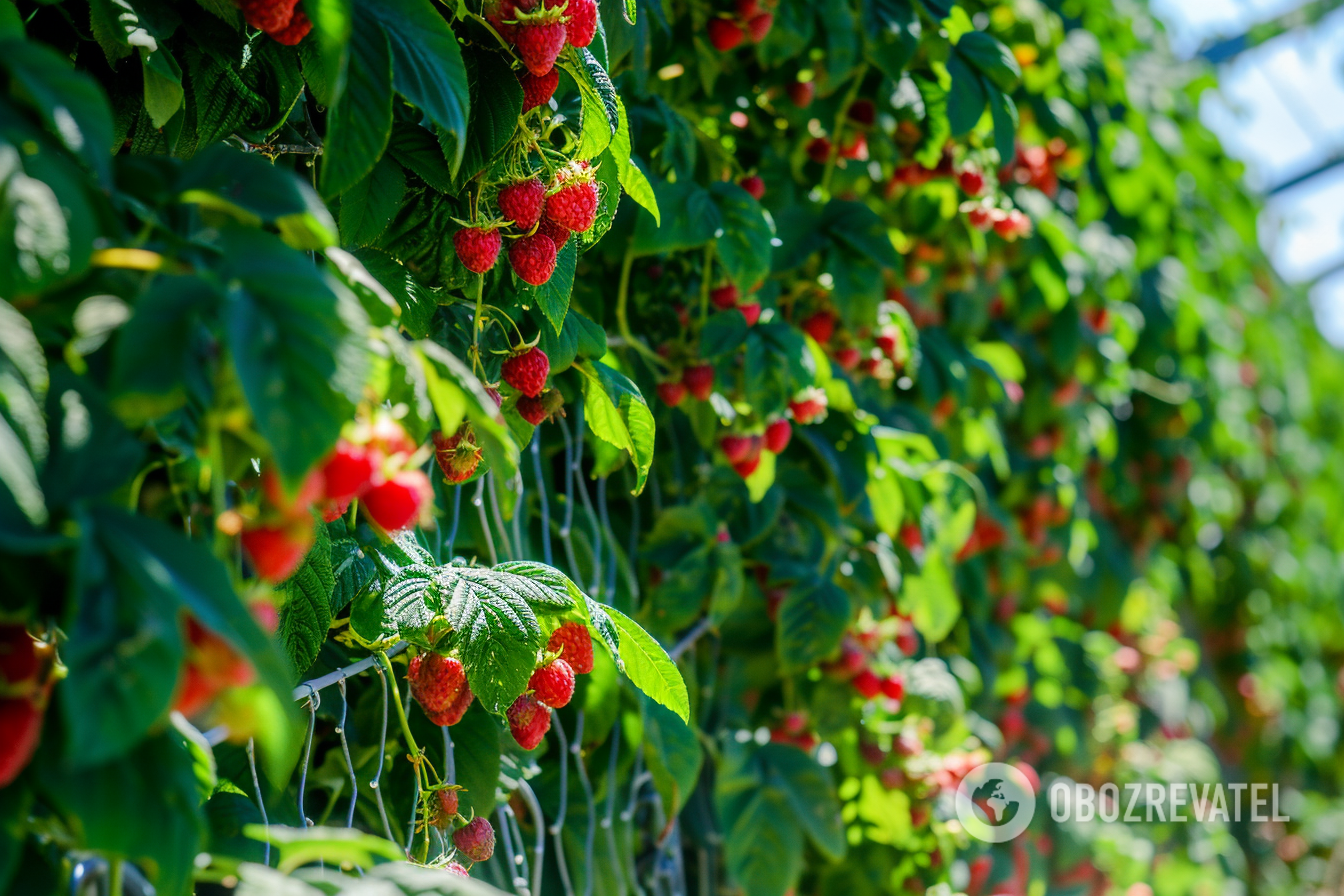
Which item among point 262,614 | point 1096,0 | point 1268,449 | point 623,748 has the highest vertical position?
point 1096,0

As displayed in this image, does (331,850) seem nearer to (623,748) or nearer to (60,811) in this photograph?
(60,811)

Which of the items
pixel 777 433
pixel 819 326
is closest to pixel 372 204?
pixel 777 433

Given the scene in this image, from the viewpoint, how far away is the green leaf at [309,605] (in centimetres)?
82

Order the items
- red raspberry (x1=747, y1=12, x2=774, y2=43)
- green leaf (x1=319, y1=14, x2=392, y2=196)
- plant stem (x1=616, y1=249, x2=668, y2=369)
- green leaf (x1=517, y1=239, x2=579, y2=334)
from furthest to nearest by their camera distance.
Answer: red raspberry (x1=747, y1=12, x2=774, y2=43), plant stem (x1=616, y1=249, x2=668, y2=369), green leaf (x1=517, y1=239, x2=579, y2=334), green leaf (x1=319, y1=14, x2=392, y2=196)

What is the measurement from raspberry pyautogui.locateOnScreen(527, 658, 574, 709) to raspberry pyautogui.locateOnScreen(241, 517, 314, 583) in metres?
0.38

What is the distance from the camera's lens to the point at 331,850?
53 centimetres

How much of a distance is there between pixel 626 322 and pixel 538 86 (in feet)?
1.73

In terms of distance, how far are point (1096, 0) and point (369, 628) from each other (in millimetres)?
2447

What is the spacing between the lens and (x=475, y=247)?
0.87 m

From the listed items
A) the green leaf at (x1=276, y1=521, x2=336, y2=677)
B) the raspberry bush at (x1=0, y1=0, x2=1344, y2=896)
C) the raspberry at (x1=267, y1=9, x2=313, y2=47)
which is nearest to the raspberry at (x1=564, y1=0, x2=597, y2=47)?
the raspberry bush at (x1=0, y1=0, x2=1344, y2=896)

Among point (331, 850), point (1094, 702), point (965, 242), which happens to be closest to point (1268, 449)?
point (1094, 702)

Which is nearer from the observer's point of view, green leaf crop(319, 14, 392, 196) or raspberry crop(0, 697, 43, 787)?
raspberry crop(0, 697, 43, 787)

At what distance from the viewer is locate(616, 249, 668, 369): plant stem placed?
4.16ft

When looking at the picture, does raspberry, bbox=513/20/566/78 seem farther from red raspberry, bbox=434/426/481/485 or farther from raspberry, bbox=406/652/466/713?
raspberry, bbox=406/652/466/713
